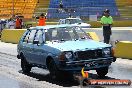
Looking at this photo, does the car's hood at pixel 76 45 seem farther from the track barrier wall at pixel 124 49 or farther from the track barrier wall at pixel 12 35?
the track barrier wall at pixel 12 35

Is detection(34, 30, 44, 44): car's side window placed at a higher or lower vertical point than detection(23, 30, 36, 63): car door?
higher

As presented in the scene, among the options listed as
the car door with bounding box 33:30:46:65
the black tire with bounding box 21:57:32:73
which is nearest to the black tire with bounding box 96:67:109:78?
the car door with bounding box 33:30:46:65

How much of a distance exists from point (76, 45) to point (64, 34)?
1058 millimetres

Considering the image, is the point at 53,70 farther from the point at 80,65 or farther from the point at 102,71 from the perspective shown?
the point at 102,71

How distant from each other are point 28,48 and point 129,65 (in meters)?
3.98

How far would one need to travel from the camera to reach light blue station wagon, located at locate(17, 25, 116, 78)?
36.0 ft

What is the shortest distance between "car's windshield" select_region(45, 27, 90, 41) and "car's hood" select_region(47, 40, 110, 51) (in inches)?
14.6

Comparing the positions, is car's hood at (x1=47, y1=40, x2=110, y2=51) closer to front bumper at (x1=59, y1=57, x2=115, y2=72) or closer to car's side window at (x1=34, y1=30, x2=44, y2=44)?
front bumper at (x1=59, y1=57, x2=115, y2=72)

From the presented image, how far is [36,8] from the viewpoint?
55.1 metres

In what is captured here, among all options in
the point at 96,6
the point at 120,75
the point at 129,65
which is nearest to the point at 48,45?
the point at 120,75

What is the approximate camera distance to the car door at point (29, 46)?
13.1 meters

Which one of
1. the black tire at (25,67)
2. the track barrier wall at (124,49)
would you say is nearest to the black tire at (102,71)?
the black tire at (25,67)

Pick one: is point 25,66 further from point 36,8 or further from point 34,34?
point 36,8

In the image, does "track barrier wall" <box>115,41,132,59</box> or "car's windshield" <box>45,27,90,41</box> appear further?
"track barrier wall" <box>115,41,132,59</box>
